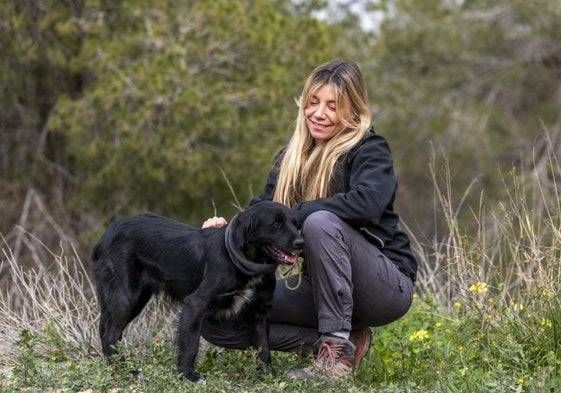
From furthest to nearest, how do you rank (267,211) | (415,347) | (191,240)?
(415,347), (191,240), (267,211)

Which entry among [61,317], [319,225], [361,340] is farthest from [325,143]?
[61,317]

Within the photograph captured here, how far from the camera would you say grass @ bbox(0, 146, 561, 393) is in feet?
13.8

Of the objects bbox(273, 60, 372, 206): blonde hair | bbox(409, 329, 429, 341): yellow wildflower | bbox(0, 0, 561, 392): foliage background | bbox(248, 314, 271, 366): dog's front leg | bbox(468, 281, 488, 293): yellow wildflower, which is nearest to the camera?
bbox(248, 314, 271, 366): dog's front leg

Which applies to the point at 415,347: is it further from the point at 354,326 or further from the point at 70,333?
the point at 70,333

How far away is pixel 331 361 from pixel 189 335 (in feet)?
2.22

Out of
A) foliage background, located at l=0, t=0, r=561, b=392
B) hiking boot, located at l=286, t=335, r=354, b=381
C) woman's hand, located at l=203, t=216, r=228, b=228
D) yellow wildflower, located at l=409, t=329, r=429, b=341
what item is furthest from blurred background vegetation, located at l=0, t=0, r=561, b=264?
hiking boot, located at l=286, t=335, r=354, b=381

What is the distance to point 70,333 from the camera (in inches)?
209

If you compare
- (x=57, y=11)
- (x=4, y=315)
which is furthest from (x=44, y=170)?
(x=4, y=315)

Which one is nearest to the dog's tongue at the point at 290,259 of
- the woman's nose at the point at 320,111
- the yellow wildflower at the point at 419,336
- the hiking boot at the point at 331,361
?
the hiking boot at the point at 331,361

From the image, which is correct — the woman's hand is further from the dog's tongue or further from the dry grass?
the dry grass

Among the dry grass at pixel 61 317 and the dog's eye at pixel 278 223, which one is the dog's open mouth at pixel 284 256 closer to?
the dog's eye at pixel 278 223

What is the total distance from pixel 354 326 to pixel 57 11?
934 cm

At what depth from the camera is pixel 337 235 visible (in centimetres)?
435

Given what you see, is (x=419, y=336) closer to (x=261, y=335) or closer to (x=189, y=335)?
(x=261, y=335)
